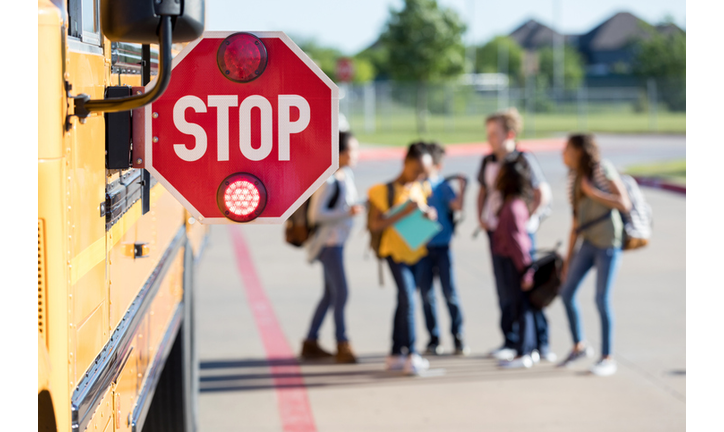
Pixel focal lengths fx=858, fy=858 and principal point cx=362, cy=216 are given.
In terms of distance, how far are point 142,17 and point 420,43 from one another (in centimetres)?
3644

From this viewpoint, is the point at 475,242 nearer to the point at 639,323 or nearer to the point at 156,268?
the point at 639,323

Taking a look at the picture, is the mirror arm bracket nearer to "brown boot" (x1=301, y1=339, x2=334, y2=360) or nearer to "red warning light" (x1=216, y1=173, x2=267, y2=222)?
"red warning light" (x1=216, y1=173, x2=267, y2=222)

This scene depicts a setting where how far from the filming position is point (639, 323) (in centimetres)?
704

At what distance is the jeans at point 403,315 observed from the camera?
229 inches

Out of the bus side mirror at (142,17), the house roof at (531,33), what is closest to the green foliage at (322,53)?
the house roof at (531,33)

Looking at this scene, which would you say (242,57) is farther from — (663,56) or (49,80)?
(663,56)

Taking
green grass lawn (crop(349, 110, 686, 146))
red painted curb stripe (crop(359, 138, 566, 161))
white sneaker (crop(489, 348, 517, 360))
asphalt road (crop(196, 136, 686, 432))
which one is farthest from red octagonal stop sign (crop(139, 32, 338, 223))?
green grass lawn (crop(349, 110, 686, 146))

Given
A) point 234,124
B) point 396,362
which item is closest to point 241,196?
point 234,124

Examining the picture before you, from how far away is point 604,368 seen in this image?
570 centimetres

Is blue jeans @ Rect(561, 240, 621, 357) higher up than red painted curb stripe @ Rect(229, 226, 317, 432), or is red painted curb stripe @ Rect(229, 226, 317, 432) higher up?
blue jeans @ Rect(561, 240, 621, 357)

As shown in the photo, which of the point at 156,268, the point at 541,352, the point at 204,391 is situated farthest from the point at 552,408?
the point at 156,268

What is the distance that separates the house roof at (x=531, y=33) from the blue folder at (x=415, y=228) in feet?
308

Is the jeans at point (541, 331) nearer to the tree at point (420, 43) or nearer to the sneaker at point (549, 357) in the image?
the sneaker at point (549, 357)

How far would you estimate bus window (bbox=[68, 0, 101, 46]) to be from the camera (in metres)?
1.75
